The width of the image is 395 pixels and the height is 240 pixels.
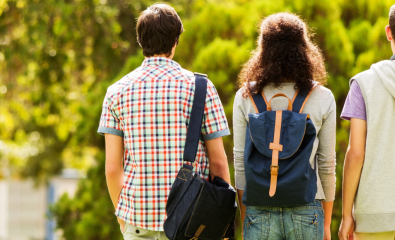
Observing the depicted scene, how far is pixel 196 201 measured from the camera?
82.8 inches

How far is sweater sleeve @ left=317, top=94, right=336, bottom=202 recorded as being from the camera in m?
2.29

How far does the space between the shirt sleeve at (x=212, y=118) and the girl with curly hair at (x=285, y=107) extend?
157 mm

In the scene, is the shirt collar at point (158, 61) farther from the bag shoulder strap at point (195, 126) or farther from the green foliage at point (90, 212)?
the green foliage at point (90, 212)

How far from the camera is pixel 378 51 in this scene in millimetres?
4816

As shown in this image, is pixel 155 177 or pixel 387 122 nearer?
pixel 155 177

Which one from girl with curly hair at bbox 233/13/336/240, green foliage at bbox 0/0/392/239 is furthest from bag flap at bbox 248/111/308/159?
green foliage at bbox 0/0/392/239

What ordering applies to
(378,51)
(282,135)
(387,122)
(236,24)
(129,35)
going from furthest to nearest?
(129,35) → (236,24) → (378,51) → (387,122) → (282,135)

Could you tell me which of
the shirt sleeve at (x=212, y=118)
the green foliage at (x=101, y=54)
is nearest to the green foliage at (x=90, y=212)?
the green foliage at (x=101, y=54)

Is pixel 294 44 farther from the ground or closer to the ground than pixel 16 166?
farther from the ground

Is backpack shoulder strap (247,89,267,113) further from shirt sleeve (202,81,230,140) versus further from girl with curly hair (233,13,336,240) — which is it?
shirt sleeve (202,81,230,140)

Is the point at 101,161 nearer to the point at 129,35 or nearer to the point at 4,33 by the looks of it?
the point at 129,35

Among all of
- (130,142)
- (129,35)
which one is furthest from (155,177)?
(129,35)

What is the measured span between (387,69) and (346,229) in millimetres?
879

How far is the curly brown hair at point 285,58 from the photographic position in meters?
2.30
